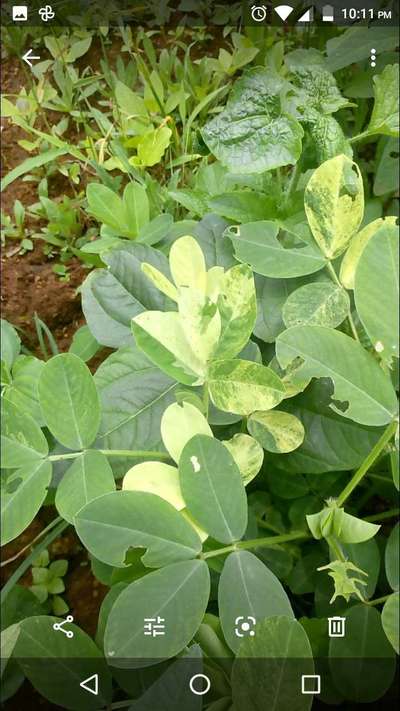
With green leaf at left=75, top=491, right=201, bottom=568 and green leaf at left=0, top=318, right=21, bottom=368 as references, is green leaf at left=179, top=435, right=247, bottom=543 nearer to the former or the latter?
green leaf at left=75, top=491, right=201, bottom=568

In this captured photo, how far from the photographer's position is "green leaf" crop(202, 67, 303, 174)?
0.60 m

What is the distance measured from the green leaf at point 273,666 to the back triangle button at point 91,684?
13 cm

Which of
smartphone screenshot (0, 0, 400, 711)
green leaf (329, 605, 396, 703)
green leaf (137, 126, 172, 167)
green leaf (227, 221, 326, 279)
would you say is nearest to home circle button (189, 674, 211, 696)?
smartphone screenshot (0, 0, 400, 711)

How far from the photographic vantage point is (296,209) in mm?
689

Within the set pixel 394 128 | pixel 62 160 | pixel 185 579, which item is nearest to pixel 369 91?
pixel 394 128

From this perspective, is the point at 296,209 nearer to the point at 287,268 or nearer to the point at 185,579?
the point at 287,268

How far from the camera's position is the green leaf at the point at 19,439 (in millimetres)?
541

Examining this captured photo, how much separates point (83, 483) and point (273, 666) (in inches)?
7.7

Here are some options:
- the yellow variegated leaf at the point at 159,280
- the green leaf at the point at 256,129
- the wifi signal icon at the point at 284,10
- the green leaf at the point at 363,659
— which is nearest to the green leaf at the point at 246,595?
the green leaf at the point at 363,659

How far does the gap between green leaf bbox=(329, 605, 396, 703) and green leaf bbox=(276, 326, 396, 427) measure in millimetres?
186

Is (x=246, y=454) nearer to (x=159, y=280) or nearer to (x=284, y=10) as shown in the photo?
(x=159, y=280)

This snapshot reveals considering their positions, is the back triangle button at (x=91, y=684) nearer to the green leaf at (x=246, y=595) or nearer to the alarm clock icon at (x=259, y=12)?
the green leaf at (x=246, y=595)

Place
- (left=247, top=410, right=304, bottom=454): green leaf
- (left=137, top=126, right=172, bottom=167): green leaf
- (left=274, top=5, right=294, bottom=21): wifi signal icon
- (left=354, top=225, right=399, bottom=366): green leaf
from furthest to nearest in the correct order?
(left=137, top=126, right=172, bottom=167): green leaf, (left=274, top=5, right=294, bottom=21): wifi signal icon, (left=247, top=410, right=304, bottom=454): green leaf, (left=354, top=225, right=399, bottom=366): green leaf

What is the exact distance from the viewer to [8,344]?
2.57ft
